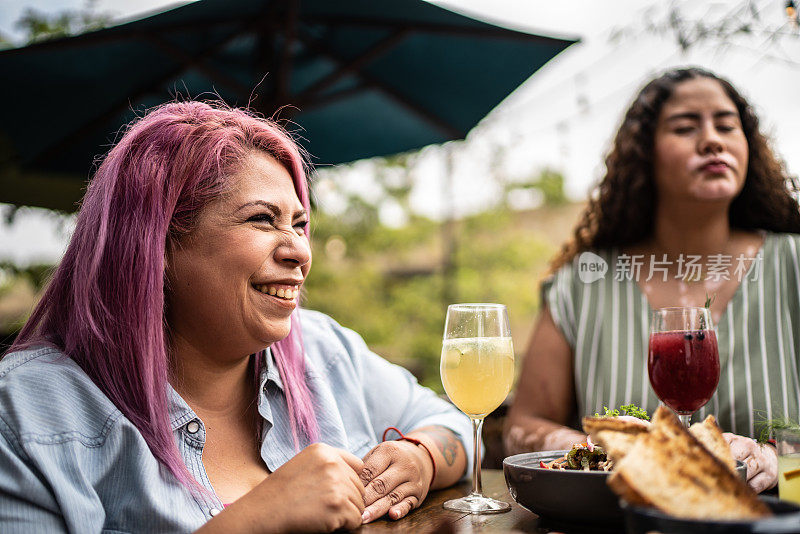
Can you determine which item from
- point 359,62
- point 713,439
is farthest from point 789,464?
point 359,62

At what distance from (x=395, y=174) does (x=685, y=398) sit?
725 centimetres

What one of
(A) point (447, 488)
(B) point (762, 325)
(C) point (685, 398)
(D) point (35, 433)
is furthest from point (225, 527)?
(B) point (762, 325)

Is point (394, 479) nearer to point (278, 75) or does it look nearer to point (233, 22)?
point (278, 75)

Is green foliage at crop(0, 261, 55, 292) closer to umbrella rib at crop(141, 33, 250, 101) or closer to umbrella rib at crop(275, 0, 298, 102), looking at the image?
umbrella rib at crop(141, 33, 250, 101)

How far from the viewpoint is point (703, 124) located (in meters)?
2.58

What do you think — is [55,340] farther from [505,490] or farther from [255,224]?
[505,490]

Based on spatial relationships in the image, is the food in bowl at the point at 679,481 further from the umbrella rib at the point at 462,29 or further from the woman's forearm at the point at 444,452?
the umbrella rib at the point at 462,29

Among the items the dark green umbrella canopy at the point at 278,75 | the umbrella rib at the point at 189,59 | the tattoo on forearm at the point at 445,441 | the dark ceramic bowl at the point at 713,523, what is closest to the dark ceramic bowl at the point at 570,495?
the dark ceramic bowl at the point at 713,523

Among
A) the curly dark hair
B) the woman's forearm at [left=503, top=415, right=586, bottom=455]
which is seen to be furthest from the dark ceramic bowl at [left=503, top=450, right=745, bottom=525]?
the curly dark hair

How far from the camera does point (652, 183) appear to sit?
9.34 feet

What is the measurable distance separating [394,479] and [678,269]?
1.73 meters

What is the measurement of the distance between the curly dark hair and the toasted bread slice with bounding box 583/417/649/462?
79.0 inches

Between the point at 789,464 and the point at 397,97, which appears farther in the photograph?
the point at 397,97

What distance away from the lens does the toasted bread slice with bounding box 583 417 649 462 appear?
943mm
